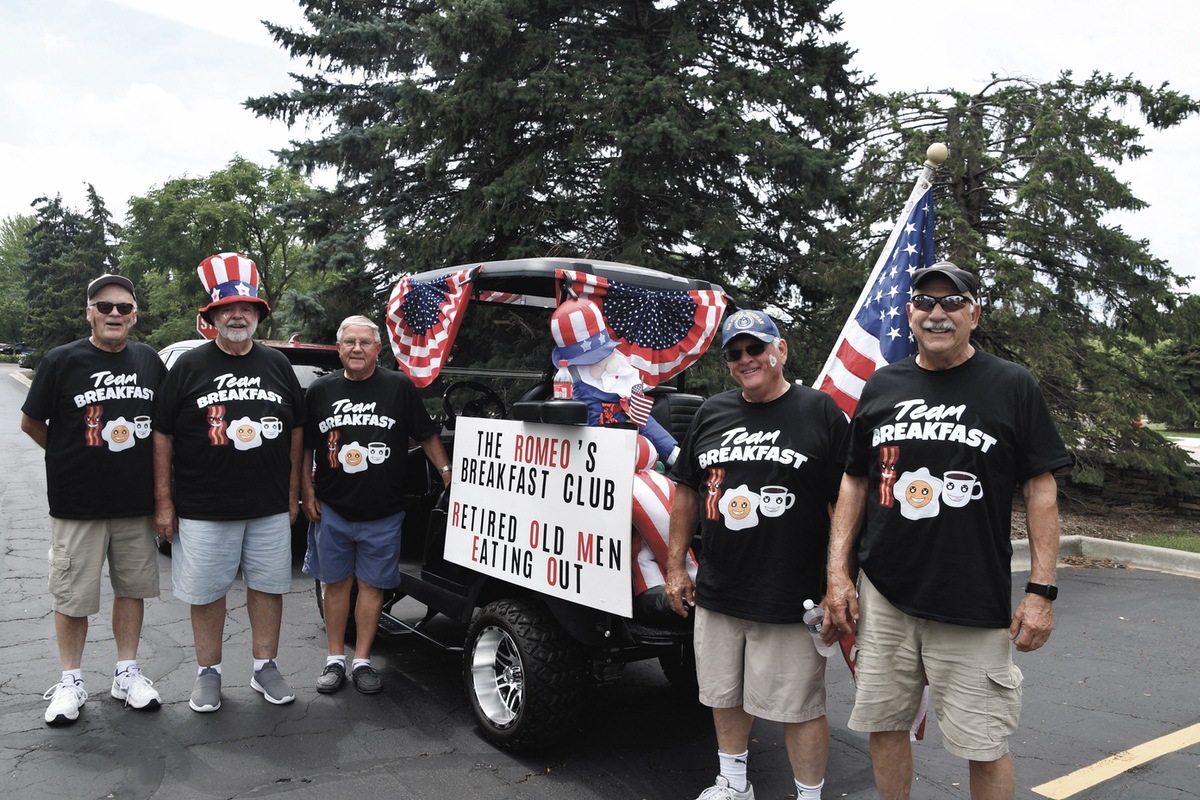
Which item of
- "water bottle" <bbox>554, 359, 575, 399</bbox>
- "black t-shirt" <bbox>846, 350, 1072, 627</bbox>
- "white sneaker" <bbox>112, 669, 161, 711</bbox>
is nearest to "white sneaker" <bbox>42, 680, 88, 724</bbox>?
"white sneaker" <bbox>112, 669, 161, 711</bbox>

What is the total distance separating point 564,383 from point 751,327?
43.5 inches

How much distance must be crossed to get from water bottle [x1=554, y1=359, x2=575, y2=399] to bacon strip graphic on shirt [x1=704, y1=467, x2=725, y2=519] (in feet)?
3.14

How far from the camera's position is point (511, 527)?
3932 millimetres

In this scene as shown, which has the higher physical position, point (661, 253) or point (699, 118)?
point (699, 118)

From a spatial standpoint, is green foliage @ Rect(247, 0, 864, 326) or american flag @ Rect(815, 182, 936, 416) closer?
american flag @ Rect(815, 182, 936, 416)

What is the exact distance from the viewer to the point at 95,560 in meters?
4.21

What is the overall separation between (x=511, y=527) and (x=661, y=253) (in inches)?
322

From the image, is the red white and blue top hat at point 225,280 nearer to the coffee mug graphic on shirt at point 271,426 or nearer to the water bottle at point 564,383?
the coffee mug graphic on shirt at point 271,426

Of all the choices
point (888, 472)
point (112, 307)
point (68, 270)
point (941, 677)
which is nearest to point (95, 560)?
point (112, 307)

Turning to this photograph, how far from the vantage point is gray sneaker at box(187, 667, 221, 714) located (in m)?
4.24

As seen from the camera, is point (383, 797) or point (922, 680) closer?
point (922, 680)

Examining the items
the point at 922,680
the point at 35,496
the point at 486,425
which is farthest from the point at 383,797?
the point at 35,496

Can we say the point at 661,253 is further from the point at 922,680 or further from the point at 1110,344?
the point at 922,680

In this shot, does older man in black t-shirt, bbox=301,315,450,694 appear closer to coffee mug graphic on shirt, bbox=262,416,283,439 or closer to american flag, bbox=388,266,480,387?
american flag, bbox=388,266,480,387
